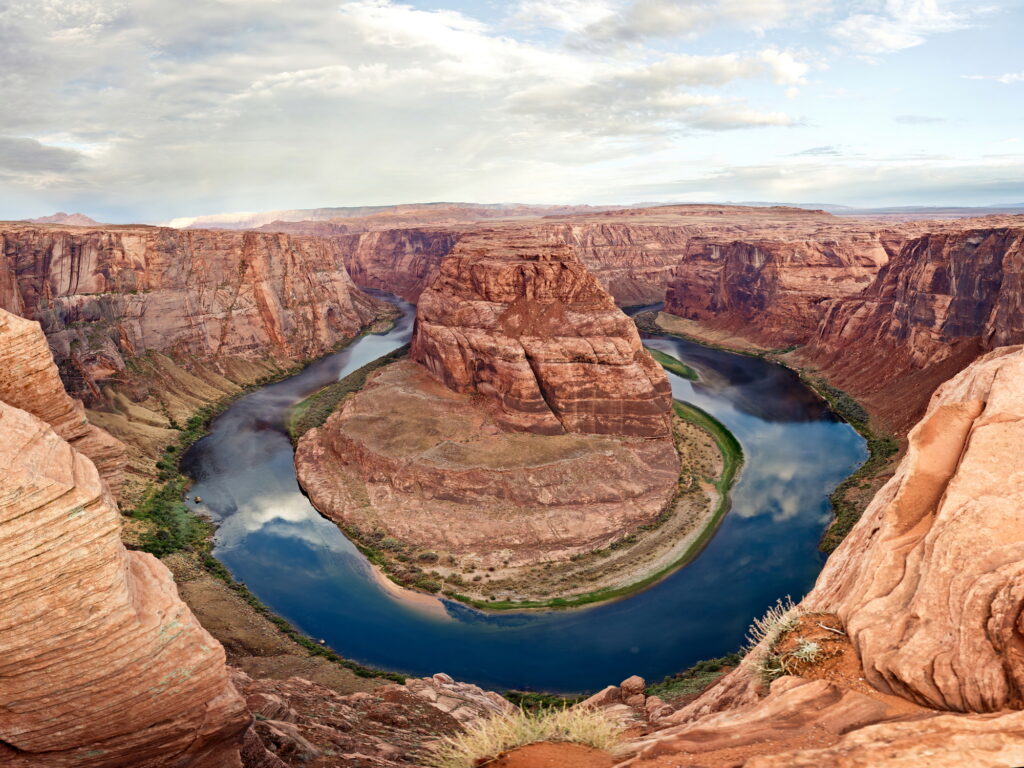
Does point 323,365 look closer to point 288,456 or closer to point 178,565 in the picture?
point 288,456

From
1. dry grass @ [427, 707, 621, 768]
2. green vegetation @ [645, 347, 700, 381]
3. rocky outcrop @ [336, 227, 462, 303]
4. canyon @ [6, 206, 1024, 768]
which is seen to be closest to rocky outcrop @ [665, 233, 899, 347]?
canyon @ [6, 206, 1024, 768]

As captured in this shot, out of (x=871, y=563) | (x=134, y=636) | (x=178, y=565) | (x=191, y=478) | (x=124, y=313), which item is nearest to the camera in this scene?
(x=134, y=636)

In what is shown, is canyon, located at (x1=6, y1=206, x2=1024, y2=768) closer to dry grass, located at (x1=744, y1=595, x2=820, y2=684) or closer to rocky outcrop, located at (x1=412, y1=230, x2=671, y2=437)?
dry grass, located at (x1=744, y1=595, x2=820, y2=684)

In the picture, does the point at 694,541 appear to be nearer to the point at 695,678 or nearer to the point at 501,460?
the point at 695,678

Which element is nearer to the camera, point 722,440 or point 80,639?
point 80,639

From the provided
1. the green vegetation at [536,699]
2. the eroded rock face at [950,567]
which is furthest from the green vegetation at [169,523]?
the eroded rock face at [950,567]

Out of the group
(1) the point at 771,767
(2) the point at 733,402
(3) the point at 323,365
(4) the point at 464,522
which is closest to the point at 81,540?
(1) the point at 771,767

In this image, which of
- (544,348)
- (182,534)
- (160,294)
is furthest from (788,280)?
(160,294)
